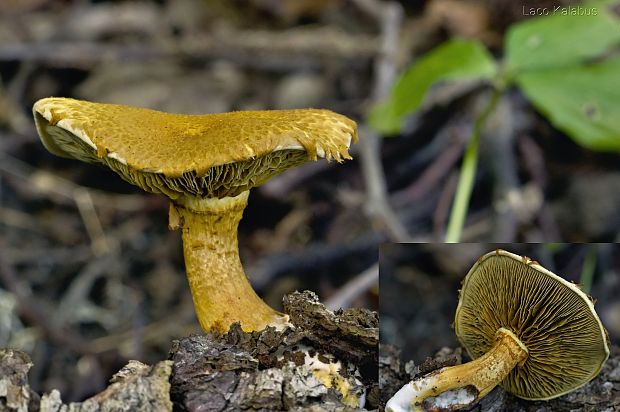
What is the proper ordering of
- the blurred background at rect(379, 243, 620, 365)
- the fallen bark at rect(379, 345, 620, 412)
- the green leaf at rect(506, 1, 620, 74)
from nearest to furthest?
the fallen bark at rect(379, 345, 620, 412) → the green leaf at rect(506, 1, 620, 74) → the blurred background at rect(379, 243, 620, 365)

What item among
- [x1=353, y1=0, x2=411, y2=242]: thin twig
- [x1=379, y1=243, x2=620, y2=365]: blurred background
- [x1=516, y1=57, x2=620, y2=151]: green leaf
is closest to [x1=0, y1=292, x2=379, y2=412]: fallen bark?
[x1=516, y1=57, x2=620, y2=151]: green leaf

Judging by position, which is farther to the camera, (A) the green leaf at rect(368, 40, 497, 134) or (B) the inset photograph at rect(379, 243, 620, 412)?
→ (A) the green leaf at rect(368, 40, 497, 134)

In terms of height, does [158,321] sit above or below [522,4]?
below

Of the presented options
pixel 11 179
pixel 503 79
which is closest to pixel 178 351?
pixel 503 79

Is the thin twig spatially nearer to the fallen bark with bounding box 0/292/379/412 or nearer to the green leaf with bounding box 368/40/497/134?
the green leaf with bounding box 368/40/497/134

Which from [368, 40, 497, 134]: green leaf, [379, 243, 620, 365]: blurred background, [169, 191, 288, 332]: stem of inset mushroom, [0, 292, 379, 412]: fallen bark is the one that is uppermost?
[368, 40, 497, 134]: green leaf

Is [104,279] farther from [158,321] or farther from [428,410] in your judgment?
[428,410]

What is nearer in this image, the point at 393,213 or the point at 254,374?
the point at 254,374

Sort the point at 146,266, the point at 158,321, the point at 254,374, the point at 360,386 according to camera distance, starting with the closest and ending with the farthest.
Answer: the point at 254,374 < the point at 360,386 < the point at 158,321 < the point at 146,266
